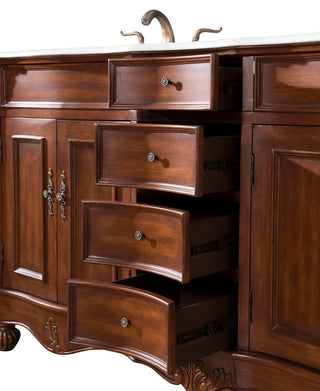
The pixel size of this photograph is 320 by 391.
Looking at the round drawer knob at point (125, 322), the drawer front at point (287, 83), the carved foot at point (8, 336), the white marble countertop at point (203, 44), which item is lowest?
the carved foot at point (8, 336)

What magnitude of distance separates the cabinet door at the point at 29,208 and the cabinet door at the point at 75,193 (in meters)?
0.04

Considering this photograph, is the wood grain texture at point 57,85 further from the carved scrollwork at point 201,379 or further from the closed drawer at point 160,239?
the carved scrollwork at point 201,379

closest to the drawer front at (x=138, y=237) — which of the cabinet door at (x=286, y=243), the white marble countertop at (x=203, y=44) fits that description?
the cabinet door at (x=286, y=243)

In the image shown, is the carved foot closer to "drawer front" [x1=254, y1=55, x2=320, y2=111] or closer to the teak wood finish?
the teak wood finish

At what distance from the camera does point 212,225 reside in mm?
1807

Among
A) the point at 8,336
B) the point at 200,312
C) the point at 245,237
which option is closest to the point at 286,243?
the point at 245,237

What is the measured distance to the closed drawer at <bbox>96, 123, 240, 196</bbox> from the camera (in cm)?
171

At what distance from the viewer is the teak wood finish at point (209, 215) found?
67.6 inches

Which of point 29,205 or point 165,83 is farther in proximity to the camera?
point 29,205

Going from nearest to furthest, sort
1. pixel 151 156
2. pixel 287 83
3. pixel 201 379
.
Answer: pixel 287 83 < pixel 151 156 < pixel 201 379

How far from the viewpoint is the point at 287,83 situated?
5.59ft

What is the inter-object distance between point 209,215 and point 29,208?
2.58ft

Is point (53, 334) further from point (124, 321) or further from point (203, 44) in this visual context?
point (203, 44)

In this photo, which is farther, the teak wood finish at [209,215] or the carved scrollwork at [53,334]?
the carved scrollwork at [53,334]
